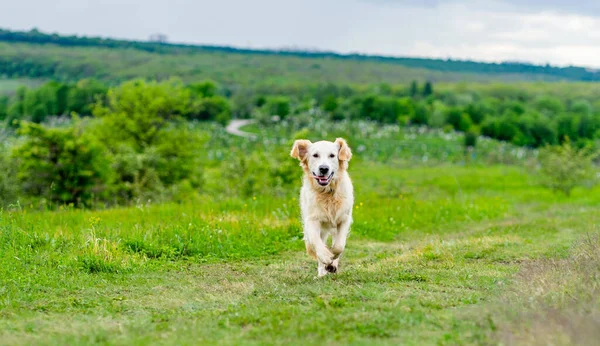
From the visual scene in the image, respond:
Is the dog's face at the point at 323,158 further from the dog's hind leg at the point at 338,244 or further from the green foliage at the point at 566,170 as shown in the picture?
the green foliage at the point at 566,170

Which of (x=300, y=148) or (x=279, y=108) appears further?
(x=279, y=108)

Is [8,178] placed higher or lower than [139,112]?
lower

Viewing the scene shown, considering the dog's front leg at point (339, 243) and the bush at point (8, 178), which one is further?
the bush at point (8, 178)

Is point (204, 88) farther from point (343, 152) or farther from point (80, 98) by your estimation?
point (343, 152)

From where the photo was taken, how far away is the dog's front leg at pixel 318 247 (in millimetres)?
9852

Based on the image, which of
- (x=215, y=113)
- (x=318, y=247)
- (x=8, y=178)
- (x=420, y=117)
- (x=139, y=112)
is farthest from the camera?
(x=420, y=117)

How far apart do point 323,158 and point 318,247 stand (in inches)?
54.6

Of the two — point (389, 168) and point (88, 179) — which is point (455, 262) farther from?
point (389, 168)

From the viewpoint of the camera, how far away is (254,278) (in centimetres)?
1024

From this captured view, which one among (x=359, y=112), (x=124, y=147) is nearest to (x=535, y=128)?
(x=359, y=112)

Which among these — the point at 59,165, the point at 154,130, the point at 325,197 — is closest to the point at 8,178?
the point at 59,165

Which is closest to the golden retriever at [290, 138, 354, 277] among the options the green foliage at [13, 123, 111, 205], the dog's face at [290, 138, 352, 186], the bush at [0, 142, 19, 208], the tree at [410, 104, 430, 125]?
the dog's face at [290, 138, 352, 186]

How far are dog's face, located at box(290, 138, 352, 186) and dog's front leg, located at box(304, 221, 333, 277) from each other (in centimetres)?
75

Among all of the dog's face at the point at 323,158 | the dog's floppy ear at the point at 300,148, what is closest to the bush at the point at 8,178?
the dog's floppy ear at the point at 300,148
